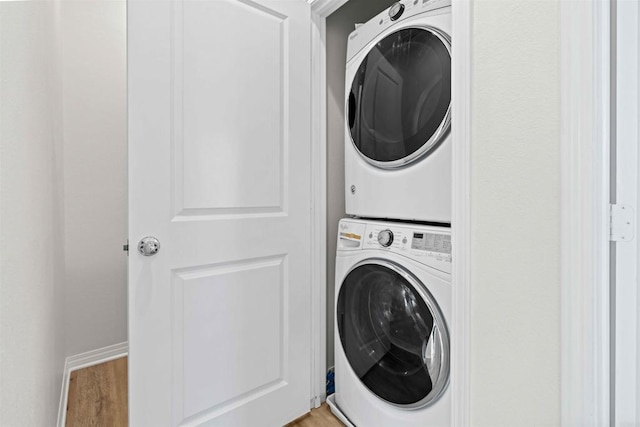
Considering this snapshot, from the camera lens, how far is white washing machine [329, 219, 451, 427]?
1.09 metres

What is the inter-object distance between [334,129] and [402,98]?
0.51 m

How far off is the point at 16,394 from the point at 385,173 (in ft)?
3.93

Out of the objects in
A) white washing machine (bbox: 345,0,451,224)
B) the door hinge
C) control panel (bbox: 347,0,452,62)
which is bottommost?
the door hinge

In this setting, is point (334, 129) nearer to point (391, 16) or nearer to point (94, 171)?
point (391, 16)

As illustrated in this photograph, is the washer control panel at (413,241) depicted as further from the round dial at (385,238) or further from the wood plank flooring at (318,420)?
the wood plank flooring at (318,420)

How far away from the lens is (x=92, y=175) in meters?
1.97

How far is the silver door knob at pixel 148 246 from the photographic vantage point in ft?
3.56

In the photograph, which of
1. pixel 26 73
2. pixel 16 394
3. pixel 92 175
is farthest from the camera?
pixel 92 175

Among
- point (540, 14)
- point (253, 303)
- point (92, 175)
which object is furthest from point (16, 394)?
point (92, 175)

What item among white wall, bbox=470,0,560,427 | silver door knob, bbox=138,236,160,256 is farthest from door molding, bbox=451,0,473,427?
silver door knob, bbox=138,236,160,256

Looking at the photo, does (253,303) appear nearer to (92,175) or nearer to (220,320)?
(220,320)

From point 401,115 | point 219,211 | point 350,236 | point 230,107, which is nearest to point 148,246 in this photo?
point 219,211

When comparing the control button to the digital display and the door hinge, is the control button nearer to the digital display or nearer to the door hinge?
the digital display

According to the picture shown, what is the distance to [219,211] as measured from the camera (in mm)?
1267
